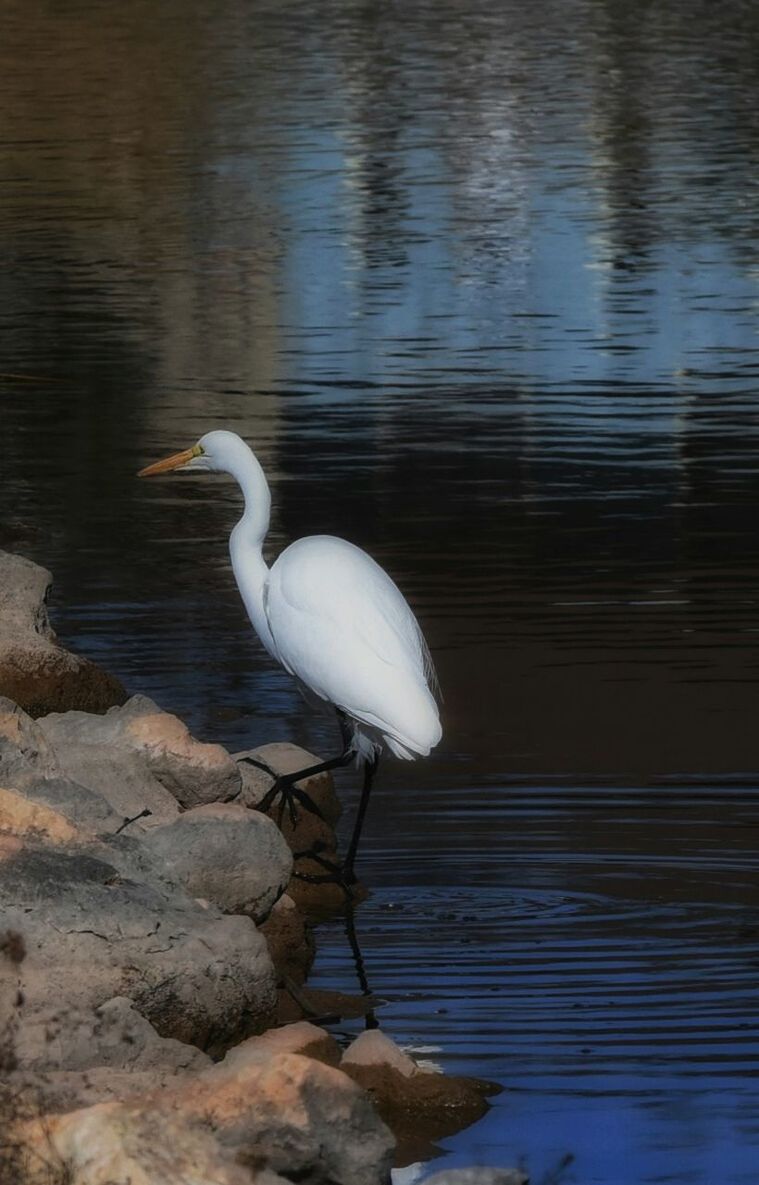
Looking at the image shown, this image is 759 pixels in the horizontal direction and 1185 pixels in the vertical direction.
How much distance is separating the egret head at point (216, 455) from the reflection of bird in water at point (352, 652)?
568 mm

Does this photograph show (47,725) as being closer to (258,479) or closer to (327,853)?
(327,853)

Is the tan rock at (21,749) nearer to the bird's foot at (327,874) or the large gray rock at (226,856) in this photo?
the large gray rock at (226,856)

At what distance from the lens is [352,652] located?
25.6 feet

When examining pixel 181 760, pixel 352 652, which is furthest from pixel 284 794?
pixel 181 760

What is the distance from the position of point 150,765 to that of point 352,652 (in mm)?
899

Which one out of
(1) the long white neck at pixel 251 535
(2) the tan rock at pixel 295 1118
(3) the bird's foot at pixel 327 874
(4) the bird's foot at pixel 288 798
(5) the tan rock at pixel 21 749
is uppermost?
(2) the tan rock at pixel 295 1118

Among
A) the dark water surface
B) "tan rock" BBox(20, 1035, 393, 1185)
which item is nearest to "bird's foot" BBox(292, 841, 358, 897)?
the dark water surface

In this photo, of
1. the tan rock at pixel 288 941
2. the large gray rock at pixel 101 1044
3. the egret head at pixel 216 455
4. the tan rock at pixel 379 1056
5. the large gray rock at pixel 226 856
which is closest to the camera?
the large gray rock at pixel 101 1044

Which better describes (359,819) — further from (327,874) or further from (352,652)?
(352,652)

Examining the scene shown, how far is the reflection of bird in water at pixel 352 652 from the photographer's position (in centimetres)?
761

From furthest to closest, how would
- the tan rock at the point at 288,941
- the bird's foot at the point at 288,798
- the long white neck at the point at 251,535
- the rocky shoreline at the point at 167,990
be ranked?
the long white neck at the point at 251,535
the bird's foot at the point at 288,798
the tan rock at the point at 288,941
the rocky shoreline at the point at 167,990

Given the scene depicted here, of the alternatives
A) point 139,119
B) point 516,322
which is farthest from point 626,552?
point 139,119

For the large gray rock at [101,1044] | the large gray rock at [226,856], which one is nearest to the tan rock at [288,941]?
the large gray rock at [226,856]

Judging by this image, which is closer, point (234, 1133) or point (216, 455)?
point (234, 1133)
